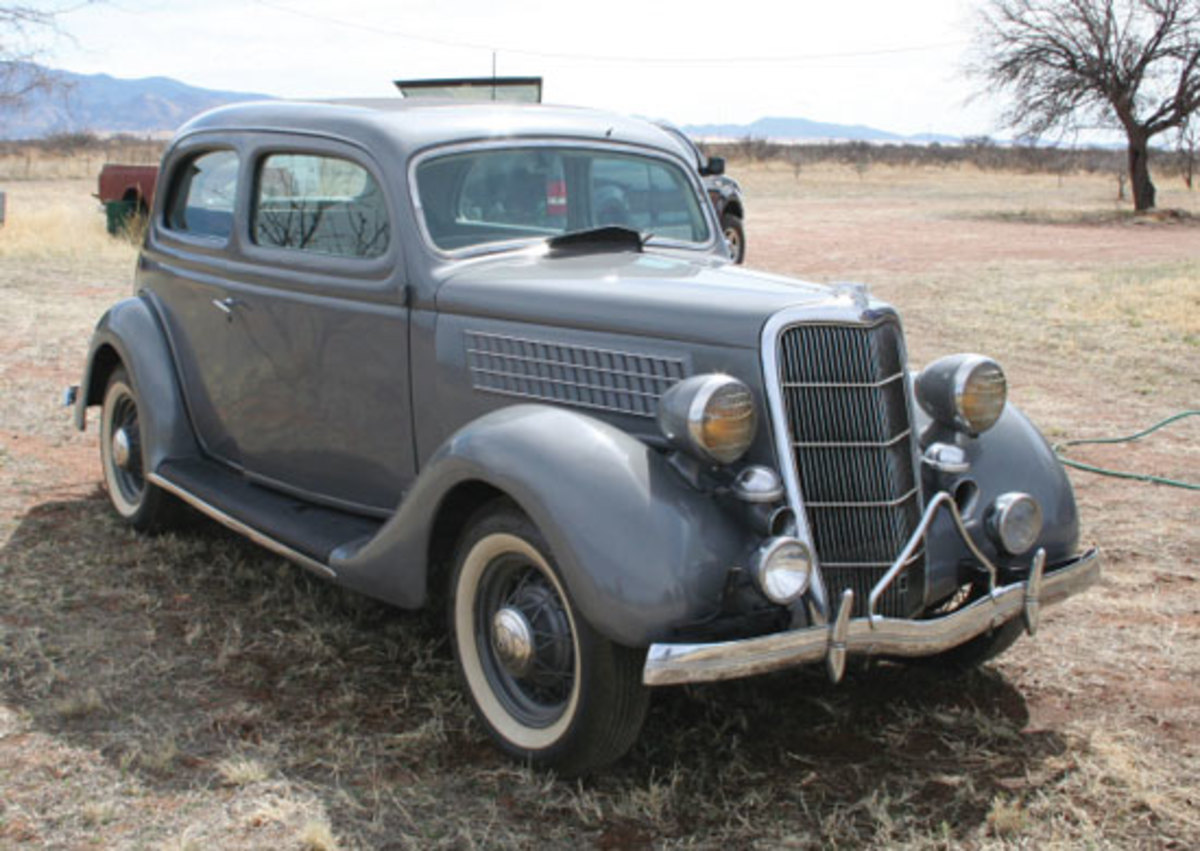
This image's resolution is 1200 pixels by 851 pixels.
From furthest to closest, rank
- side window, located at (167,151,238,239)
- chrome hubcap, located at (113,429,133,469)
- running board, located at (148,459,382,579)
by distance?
chrome hubcap, located at (113,429,133,469)
side window, located at (167,151,238,239)
running board, located at (148,459,382,579)

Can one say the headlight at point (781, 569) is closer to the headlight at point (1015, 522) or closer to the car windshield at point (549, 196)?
the headlight at point (1015, 522)

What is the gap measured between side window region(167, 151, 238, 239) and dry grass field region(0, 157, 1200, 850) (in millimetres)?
1292

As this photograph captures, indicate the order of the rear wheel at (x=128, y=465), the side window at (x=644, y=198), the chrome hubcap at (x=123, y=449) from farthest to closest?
the chrome hubcap at (x=123, y=449) → the rear wheel at (x=128, y=465) → the side window at (x=644, y=198)

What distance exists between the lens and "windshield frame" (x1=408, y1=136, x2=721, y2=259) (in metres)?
3.79

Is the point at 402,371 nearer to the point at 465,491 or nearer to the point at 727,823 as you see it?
A: the point at 465,491

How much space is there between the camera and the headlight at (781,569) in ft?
9.07

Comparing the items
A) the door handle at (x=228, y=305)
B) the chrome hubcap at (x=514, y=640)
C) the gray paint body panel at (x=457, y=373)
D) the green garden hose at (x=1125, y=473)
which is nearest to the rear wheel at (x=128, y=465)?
the gray paint body panel at (x=457, y=373)

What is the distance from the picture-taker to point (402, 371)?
3779mm

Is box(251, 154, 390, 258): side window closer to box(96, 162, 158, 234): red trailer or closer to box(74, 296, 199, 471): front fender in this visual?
box(74, 296, 199, 471): front fender

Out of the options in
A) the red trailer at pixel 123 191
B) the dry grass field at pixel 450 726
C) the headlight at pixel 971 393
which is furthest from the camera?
the red trailer at pixel 123 191

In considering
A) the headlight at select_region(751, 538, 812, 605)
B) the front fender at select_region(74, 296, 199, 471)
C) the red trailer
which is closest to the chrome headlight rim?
the headlight at select_region(751, 538, 812, 605)

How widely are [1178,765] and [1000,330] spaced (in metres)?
7.48

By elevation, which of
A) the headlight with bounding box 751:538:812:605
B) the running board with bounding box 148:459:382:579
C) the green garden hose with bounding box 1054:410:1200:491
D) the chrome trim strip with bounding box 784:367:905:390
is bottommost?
the green garden hose with bounding box 1054:410:1200:491

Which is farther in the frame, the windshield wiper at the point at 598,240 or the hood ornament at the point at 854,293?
the windshield wiper at the point at 598,240
